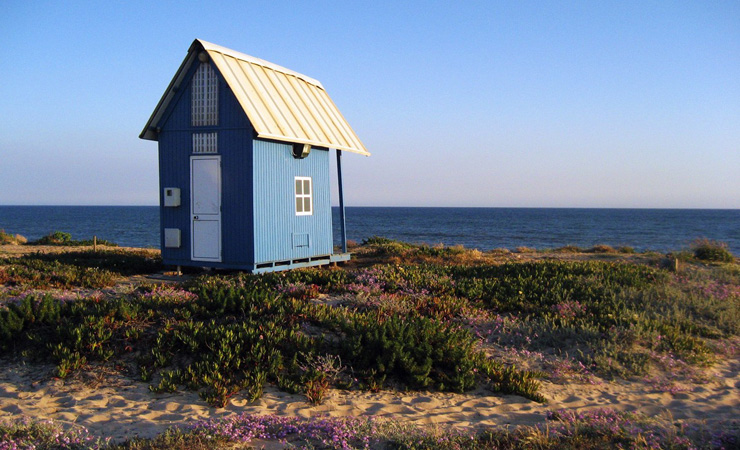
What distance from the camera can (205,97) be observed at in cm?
1327

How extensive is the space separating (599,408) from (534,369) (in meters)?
1.31

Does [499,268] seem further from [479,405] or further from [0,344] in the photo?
[0,344]

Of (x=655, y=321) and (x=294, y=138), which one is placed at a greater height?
(x=294, y=138)

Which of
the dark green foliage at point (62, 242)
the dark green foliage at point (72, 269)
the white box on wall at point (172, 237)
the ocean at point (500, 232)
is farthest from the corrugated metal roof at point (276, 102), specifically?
the ocean at point (500, 232)

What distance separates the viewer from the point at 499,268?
42.2ft

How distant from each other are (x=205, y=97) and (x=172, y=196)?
8.42 ft

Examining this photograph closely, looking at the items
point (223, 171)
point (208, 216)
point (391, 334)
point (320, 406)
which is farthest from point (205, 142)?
point (320, 406)

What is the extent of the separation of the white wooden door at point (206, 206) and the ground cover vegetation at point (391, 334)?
8.48ft

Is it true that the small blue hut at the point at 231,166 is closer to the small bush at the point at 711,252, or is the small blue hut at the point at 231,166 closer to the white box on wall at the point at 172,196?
the white box on wall at the point at 172,196

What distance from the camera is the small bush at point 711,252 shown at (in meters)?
19.4

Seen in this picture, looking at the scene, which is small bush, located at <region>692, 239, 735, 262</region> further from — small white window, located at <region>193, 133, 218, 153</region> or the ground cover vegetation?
small white window, located at <region>193, 133, 218, 153</region>

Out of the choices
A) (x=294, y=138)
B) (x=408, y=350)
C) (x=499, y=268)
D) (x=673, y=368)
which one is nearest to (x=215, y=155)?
(x=294, y=138)

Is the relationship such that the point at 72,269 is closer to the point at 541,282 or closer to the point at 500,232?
the point at 541,282

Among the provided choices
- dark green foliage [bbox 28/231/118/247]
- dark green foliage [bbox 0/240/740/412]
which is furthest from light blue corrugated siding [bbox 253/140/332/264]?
dark green foliage [bbox 28/231/118/247]
